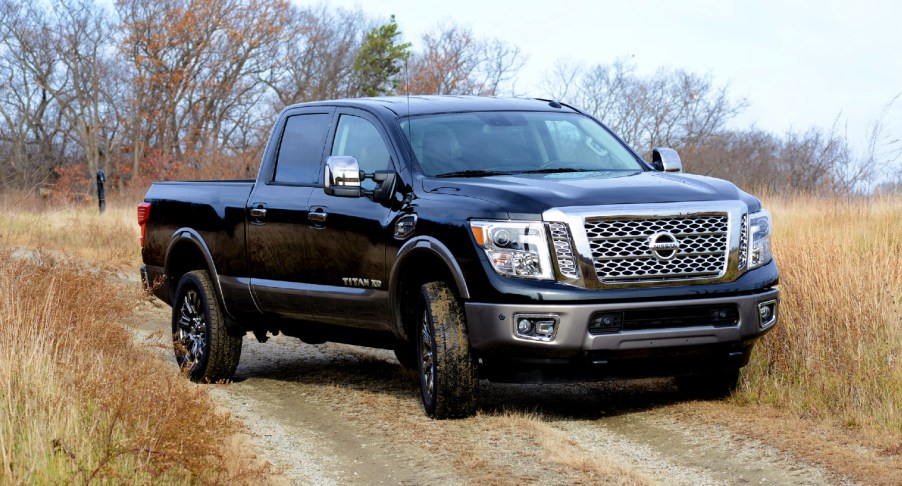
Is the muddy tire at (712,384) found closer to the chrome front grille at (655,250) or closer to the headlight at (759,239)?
the headlight at (759,239)

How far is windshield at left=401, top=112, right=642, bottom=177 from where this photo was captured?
25.7ft

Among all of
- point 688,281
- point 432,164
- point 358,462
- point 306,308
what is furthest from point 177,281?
point 688,281

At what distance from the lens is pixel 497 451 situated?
6.55m

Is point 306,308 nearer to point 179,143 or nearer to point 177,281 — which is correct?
point 177,281

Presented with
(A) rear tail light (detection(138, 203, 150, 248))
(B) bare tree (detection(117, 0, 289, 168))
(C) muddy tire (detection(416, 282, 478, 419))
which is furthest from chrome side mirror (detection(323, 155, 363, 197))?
(B) bare tree (detection(117, 0, 289, 168))

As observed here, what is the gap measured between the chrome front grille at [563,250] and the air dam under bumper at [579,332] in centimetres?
19

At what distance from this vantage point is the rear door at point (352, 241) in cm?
777

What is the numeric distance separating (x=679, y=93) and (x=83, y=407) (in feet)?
137

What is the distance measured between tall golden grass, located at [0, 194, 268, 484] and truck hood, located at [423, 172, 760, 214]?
1836 millimetres

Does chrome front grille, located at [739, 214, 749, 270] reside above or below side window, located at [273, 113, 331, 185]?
below

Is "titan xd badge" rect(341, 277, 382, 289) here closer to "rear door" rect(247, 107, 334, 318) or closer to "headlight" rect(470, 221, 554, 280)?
"rear door" rect(247, 107, 334, 318)

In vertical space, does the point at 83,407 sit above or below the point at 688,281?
below

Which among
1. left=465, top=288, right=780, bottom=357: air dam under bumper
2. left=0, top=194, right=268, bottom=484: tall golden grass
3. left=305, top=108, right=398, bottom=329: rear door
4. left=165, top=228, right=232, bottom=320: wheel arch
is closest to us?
left=0, top=194, right=268, bottom=484: tall golden grass

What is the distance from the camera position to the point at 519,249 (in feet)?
22.3
